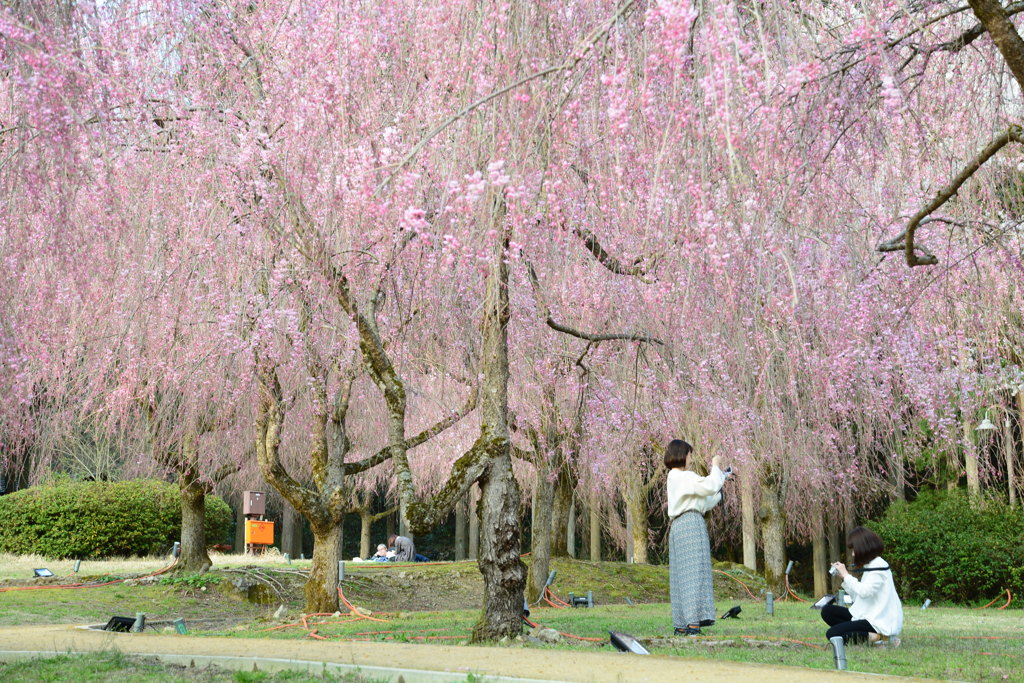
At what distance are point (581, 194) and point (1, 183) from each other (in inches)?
147

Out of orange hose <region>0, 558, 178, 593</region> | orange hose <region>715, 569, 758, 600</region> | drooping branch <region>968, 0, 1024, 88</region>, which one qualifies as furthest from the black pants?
orange hose <region>0, 558, 178, 593</region>

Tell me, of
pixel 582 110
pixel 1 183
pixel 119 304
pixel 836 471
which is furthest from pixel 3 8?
pixel 836 471

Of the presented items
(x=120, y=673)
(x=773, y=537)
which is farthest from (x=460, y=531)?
(x=120, y=673)

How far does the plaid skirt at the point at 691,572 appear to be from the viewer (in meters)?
6.69

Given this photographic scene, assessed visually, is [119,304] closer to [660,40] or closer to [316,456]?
[316,456]

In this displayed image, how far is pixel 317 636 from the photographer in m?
7.40

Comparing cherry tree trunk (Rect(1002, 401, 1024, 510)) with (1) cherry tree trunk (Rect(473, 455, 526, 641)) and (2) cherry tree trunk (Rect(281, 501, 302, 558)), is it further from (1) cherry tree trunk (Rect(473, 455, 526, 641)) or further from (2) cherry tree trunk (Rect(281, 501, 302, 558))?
(2) cherry tree trunk (Rect(281, 501, 302, 558))

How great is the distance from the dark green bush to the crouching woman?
31.5ft

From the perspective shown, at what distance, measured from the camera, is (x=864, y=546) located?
6.29 m

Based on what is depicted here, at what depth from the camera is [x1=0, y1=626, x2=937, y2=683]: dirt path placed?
4.52 meters

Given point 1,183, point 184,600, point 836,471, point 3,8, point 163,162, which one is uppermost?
point 163,162

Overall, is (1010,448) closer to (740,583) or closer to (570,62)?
(740,583)

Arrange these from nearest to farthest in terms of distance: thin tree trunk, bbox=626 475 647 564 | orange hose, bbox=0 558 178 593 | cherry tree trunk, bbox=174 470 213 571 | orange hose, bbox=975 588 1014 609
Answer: orange hose, bbox=0 558 178 593 → cherry tree trunk, bbox=174 470 213 571 → orange hose, bbox=975 588 1014 609 → thin tree trunk, bbox=626 475 647 564

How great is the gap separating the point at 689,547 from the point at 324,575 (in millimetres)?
4736
